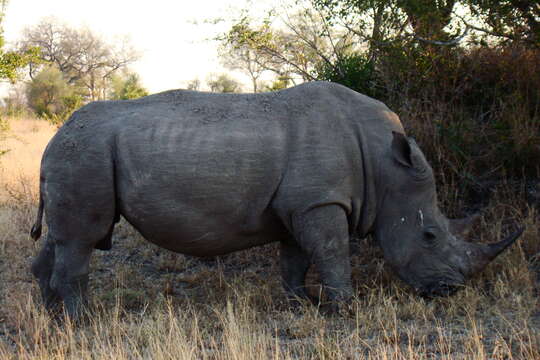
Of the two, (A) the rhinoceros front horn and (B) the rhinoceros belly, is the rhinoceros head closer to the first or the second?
(A) the rhinoceros front horn

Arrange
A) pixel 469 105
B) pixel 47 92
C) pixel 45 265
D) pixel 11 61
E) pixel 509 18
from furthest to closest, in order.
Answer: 1. pixel 47 92
2. pixel 11 61
3. pixel 469 105
4. pixel 509 18
5. pixel 45 265

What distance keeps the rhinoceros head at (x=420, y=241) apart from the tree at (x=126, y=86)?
26.1m

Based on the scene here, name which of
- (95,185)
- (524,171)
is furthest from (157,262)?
(524,171)

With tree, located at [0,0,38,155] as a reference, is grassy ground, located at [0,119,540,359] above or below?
below

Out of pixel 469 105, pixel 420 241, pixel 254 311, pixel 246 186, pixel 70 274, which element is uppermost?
pixel 469 105

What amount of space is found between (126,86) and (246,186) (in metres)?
30.5

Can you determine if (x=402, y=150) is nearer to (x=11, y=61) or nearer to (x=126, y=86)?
(x=11, y=61)

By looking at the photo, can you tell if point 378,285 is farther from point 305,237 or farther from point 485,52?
point 485,52

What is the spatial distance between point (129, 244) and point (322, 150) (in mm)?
3491

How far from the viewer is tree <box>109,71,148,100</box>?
3182cm

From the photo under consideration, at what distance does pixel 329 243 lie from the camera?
504cm

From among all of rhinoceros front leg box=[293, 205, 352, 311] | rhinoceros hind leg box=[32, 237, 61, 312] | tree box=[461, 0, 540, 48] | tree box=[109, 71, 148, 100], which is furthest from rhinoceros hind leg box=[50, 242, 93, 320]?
tree box=[109, 71, 148, 100]

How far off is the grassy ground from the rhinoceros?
35 cm

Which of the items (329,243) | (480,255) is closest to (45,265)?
(329,243)
